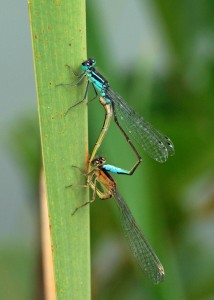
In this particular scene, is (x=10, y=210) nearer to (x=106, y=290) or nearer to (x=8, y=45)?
(x=8, y=45)

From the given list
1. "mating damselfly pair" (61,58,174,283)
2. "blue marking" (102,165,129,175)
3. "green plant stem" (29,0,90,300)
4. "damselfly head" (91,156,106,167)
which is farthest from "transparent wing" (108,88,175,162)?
"green plant stem" (29,0,90,300)

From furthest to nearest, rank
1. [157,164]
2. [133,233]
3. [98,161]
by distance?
[157,164] < [133,233] < [98,161]

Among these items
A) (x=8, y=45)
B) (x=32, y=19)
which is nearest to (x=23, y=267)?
(x=32, y=19)

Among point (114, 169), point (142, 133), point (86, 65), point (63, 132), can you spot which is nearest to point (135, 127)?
point (142, 133)

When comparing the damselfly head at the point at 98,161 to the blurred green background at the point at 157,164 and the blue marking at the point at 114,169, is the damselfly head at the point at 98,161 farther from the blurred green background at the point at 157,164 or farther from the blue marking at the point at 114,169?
the blurred green background at the point at 157,164

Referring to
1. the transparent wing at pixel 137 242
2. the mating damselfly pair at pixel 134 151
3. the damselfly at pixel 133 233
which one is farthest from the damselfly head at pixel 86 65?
the transparent wing at pixel 137 242

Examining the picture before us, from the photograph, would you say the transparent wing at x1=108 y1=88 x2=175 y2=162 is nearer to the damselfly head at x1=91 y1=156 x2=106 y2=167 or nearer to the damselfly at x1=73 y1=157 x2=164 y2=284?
the damselfly at x1=73 y1=157 x2=164 y2=284

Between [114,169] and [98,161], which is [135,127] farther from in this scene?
[98,161]
